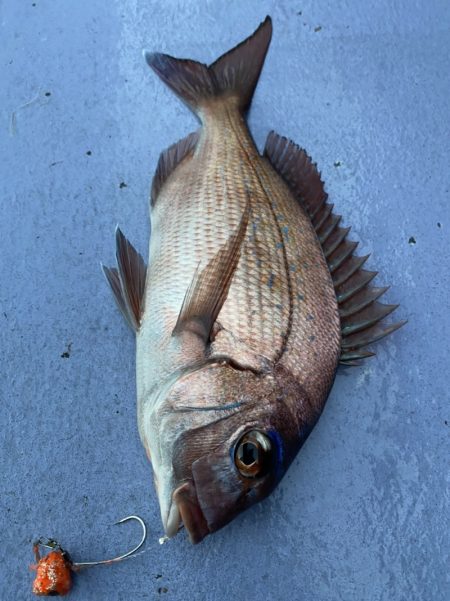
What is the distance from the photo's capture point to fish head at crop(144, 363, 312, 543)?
97cm

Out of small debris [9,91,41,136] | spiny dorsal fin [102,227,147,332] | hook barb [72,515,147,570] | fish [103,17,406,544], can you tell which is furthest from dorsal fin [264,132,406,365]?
small debris [9,91,41,136]

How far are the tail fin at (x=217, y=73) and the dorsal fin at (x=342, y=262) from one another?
215 millimetres

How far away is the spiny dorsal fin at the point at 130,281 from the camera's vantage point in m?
1.29

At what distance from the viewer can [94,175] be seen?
1559mm

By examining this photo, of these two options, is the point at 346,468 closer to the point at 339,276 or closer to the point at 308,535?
the point at 308,535

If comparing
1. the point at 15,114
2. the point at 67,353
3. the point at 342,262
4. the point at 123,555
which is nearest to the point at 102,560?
the point at 123,555

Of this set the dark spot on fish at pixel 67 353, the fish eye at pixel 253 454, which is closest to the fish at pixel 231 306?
the fish eye at pixel 253 454

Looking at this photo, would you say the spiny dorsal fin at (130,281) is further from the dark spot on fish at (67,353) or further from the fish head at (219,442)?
the fish head at (219,442)

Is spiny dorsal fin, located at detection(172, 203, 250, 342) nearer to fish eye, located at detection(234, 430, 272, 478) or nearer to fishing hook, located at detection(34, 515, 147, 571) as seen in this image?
fish eye, located at detection(234, 430, 272, 478)

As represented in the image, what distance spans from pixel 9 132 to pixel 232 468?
47.3 inches

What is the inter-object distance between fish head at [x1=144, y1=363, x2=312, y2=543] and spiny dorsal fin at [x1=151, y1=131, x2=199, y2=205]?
1.96 feet

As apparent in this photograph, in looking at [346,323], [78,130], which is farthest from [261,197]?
[78,130]

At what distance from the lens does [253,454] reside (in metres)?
0.99

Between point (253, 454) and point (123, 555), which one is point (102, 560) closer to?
point (123, 555)
